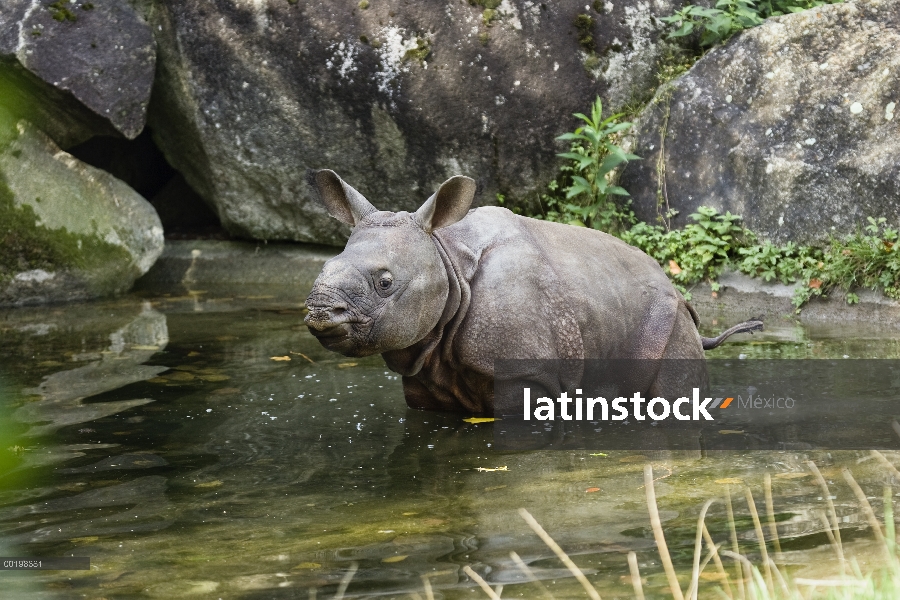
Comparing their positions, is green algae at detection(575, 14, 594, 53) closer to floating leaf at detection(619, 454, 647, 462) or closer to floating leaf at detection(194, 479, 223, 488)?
floating leaf at detection(619, 454, 647, 462)

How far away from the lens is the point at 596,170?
31.6 ft

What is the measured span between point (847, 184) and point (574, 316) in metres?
4.03

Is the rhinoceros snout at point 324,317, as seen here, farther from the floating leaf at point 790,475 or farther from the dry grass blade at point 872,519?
the dry grass blade at point 872,519

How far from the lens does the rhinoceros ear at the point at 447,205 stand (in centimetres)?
539

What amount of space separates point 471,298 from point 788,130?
15.1 feet

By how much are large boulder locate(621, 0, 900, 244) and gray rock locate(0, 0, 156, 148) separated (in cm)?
447

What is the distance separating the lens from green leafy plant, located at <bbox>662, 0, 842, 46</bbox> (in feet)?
31.3

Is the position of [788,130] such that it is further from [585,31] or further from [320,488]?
[320,488]

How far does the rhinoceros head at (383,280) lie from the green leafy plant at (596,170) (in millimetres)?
4209

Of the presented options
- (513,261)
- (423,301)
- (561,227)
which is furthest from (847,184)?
(423,301)

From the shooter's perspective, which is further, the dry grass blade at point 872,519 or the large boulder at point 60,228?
the large boulder at point 60,228

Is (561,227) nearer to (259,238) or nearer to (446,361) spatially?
→ (446,361)

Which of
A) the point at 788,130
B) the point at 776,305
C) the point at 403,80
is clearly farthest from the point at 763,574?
the point at 403,80

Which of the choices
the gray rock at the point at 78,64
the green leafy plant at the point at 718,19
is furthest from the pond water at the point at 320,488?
the green leafy plant at the point at 718,19
